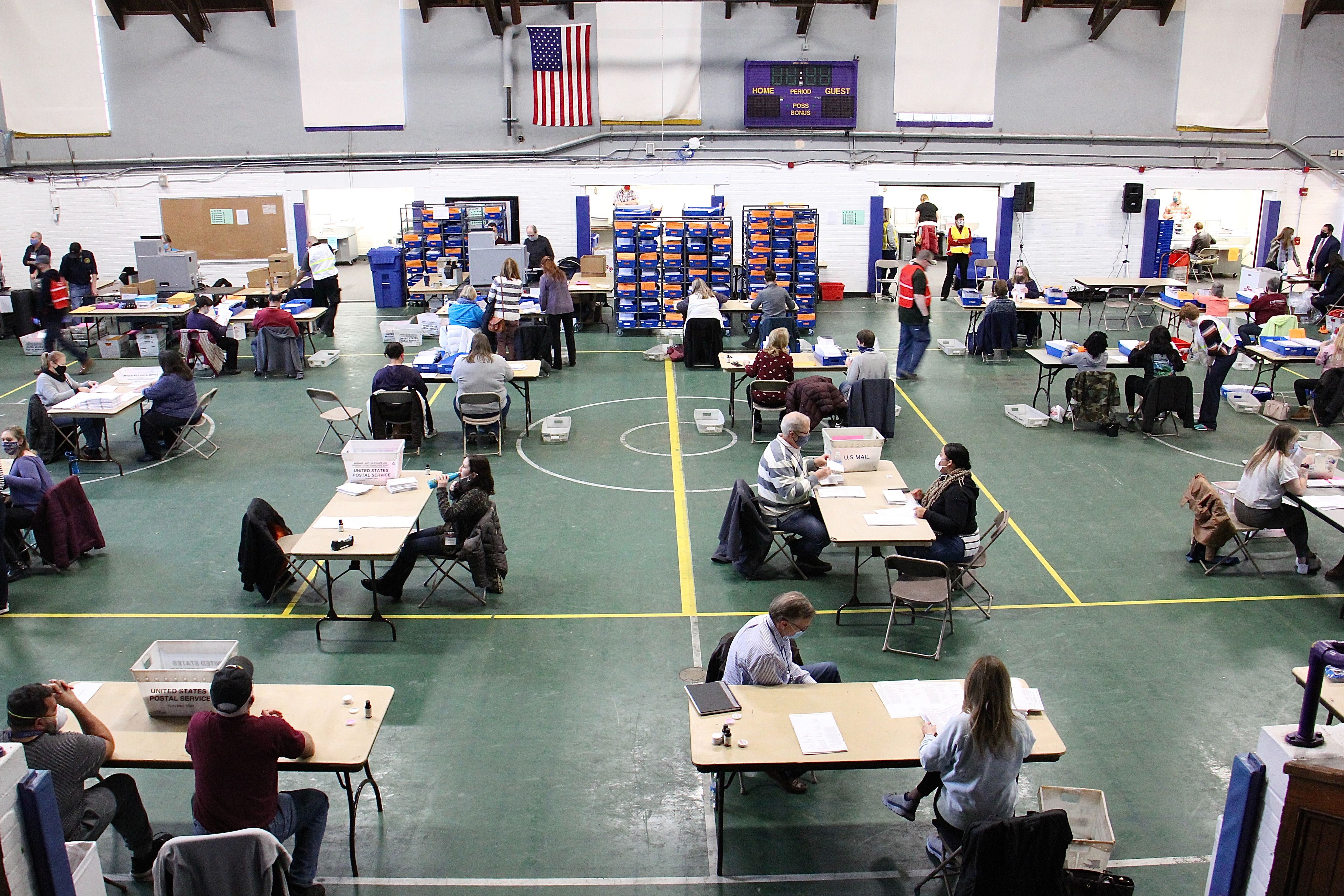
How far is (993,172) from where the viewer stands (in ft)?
74.1

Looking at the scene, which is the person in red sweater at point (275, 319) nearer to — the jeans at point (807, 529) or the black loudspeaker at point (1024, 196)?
the jeans at point (807, 529)

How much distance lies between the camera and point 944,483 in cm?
767

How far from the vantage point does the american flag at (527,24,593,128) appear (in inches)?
846

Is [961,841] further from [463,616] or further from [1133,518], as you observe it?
[1133,518]

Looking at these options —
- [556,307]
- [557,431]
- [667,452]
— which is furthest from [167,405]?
[556,307]

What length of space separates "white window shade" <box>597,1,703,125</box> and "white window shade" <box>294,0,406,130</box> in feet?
14.0

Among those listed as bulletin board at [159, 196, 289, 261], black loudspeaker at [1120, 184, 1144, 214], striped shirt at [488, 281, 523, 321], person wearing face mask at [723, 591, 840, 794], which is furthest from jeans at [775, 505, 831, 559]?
bulletin board at [159, 196, 289, 261]

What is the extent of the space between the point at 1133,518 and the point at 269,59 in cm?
1958

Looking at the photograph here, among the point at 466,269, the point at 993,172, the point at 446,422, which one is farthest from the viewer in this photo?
the point at 993,172

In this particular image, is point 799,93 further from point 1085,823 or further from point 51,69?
point 1085,823

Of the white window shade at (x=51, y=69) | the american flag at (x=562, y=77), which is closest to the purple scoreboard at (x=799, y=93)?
the american flag at (x=562, y=77)

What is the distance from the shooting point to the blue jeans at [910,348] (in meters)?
14.7

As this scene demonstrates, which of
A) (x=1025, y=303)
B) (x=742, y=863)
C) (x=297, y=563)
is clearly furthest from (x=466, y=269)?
(x=742, y=863)

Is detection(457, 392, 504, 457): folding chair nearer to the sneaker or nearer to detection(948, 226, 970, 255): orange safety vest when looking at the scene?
the sneaker
